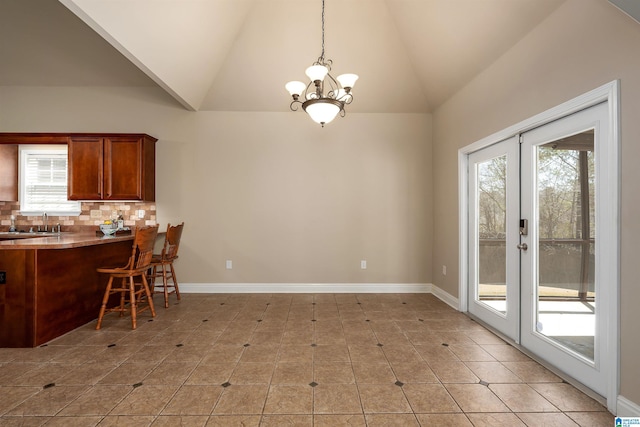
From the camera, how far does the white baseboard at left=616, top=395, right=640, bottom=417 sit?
5.70ft

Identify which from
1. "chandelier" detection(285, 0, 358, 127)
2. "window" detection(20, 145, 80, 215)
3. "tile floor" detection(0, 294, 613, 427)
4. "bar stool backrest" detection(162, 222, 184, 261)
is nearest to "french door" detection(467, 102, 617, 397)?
"tile floor" detection(0, 294, 613, 427)

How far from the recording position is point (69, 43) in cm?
404

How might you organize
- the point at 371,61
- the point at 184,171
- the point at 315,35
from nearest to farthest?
the point at 315,35, the point at 371,61, the point at 184,171

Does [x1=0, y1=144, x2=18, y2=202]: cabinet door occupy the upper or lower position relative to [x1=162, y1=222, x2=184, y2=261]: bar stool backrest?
upper

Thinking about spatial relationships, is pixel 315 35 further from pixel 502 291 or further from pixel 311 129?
Answer: pixel 502 291

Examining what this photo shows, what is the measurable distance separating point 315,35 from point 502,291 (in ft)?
12.3

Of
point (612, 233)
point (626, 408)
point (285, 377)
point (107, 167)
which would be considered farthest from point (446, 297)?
point (107, 167)

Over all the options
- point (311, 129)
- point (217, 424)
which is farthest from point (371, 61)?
point (217, 424)

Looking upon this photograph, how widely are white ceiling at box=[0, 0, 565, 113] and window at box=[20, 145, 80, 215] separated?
3.45ft

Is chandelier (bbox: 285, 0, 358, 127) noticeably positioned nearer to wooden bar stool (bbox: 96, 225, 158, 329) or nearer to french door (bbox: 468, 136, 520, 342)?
french door (bbox: 468, 136, 520, 342)

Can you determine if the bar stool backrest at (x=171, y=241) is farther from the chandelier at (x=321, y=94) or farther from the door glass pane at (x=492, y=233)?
the door glass pane at (x=492, y=233)

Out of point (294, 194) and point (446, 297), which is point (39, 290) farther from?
point (446, 297)

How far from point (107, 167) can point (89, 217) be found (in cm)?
95

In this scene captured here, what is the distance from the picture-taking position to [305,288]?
15.6 ft
